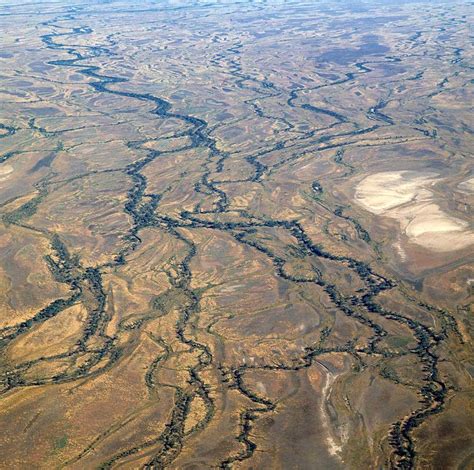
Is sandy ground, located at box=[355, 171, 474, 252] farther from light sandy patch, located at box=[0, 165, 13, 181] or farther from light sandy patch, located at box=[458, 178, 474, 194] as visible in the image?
light sandy patch, located at box=[0, 165, 13, 181]

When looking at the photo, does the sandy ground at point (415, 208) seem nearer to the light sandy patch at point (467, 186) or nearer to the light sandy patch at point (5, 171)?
the light sandy patch at point (467, 186)

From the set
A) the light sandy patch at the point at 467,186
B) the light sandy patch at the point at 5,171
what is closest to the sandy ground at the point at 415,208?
the light sandy patch at the point at 467,186

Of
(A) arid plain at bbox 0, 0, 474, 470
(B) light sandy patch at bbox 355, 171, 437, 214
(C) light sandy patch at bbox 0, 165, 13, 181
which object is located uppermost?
(C) light sandy patch at bbox 0, 165, 13, 181

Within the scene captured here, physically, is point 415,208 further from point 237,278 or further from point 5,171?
point 5,171

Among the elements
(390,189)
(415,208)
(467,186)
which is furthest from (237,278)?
(467,186)

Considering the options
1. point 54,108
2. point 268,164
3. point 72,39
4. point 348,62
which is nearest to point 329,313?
point 268,164

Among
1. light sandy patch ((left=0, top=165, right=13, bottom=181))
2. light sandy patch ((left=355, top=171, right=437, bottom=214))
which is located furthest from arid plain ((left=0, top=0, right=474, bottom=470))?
light sandy patch ((left=0, top=165, right=13, bottom=181))
